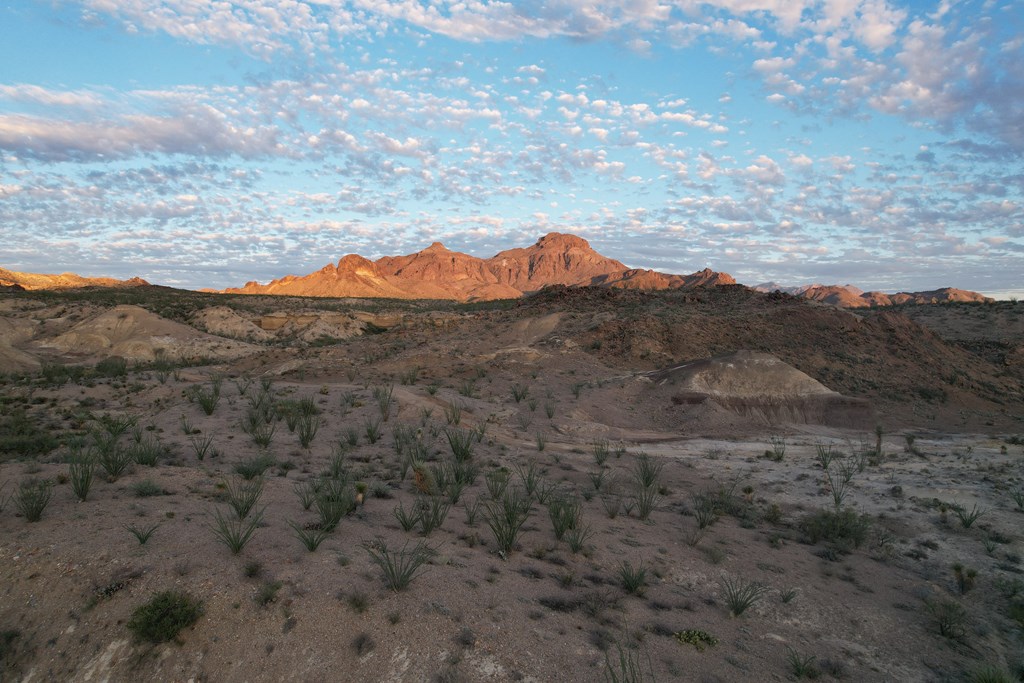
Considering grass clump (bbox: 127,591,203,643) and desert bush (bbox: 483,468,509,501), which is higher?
grass clump (bbox: 127,591,203,643)

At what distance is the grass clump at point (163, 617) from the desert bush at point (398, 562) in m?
1.45

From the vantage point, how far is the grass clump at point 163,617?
13.5 feet

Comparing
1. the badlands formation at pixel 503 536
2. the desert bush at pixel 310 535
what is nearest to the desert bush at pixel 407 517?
the badlands formation at pixel 503 536

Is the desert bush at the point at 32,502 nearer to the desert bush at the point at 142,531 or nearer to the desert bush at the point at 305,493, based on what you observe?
the desert bush at the point at 142,531

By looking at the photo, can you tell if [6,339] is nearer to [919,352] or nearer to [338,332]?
[338,332]

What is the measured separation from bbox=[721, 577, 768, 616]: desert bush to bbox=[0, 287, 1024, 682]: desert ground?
1.8 inches

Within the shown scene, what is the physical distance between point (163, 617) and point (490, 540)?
10.1 ft

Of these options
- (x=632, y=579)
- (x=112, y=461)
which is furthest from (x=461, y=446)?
(x=112, y=461)

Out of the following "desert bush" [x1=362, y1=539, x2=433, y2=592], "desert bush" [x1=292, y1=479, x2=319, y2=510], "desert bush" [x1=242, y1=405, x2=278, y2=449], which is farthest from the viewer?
"desert bush" [x1=242, y1=405, x2=278, y2=449]

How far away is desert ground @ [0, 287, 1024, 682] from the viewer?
168 inches

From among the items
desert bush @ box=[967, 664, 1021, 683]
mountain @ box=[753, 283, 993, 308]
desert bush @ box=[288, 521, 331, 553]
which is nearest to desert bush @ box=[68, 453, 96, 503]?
desert bush @ box=[288, 521, 331, 553]

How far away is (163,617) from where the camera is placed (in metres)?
4.23

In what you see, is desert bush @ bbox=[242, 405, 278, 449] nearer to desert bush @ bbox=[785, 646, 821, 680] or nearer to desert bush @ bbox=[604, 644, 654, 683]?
desert bush @ bbox=[604, 644, 654, 683]

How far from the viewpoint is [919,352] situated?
21.6 metres
